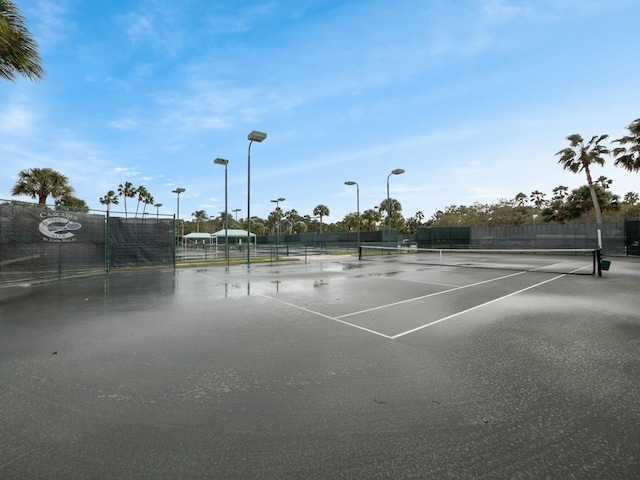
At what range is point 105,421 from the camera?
8.77ft

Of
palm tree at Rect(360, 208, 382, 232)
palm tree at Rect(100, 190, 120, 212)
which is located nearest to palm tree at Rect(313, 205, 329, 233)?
palm tree at Rect(360, 208, 382, 232)

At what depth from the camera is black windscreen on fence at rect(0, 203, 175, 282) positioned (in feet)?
36.6

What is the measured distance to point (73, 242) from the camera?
43.4ft

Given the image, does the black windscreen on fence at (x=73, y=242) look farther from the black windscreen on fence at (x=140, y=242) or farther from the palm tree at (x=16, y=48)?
the palm tree at (x=16, y=48)

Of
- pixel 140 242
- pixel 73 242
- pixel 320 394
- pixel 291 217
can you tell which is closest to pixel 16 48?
pixel 73 242

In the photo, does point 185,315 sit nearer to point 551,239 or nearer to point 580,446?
point 580,446

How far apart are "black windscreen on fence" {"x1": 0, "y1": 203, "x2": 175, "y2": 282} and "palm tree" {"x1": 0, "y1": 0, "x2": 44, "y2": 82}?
5553mm

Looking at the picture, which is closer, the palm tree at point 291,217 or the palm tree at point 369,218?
the palm tree at point 369,218

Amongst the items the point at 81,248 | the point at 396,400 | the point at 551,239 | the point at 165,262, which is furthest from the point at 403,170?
the point at 396,400

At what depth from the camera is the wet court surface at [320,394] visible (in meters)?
2.19

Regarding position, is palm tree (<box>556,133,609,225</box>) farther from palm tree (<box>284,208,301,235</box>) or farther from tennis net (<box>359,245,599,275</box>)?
palm tree (<box>284,208,301,235</box>)

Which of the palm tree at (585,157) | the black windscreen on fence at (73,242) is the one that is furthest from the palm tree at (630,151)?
the black windscreen on fence at (73,242)

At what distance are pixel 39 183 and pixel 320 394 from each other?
3169 cm

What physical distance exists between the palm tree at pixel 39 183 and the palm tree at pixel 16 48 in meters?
21.1
